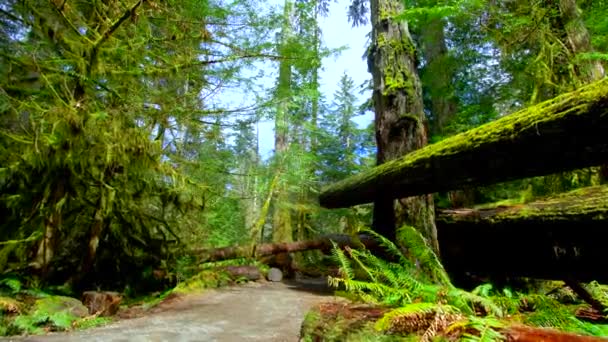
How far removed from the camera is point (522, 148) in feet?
9.89

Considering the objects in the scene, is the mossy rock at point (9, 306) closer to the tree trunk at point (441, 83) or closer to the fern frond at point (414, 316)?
the fern frond at point (414, 316)

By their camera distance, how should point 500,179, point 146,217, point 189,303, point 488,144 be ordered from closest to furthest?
point 488,144 → point 500,179 → point 189,303 → point 146,217

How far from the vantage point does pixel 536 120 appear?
2.77 meters

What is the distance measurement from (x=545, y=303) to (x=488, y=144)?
155 centimetres

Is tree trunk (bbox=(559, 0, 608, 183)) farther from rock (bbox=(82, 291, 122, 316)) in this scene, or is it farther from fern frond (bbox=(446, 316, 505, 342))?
rock (bbox=(82, 291, 122, 316))

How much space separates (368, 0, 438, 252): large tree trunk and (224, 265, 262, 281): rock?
3.66 meters

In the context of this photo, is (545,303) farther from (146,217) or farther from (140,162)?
(146,217)

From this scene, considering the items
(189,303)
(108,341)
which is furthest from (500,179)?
(189,303)

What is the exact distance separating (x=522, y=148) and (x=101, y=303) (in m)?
5.58

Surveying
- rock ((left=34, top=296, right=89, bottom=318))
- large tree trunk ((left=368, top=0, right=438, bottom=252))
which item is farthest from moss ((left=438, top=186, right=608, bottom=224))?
rock ((left=34, top=296, right=89, bottom=318))

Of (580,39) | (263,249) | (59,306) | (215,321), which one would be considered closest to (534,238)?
(580,39)

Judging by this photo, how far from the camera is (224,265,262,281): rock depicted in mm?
8539

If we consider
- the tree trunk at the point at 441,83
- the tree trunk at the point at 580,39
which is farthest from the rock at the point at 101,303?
the tree trunk at the point at 580,39

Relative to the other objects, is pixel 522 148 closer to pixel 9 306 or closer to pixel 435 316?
pixel 435 316
